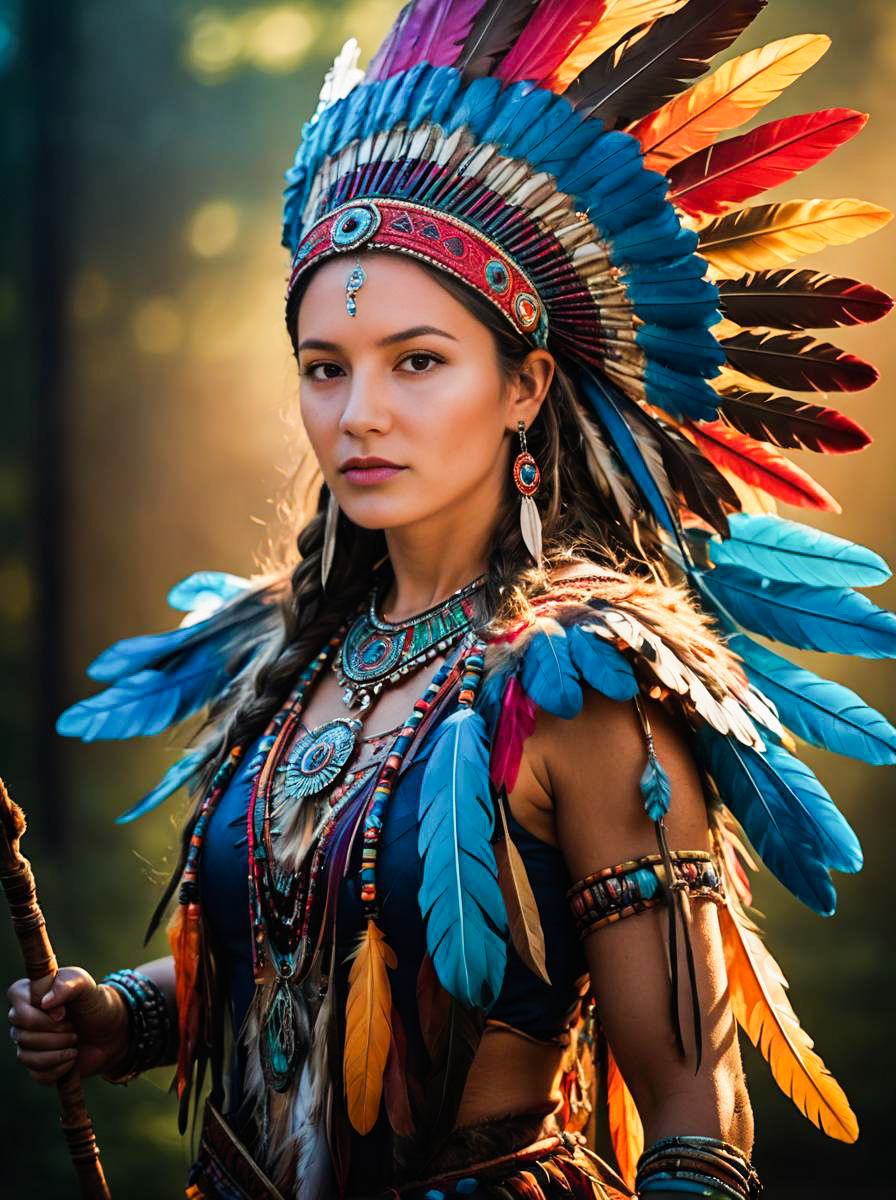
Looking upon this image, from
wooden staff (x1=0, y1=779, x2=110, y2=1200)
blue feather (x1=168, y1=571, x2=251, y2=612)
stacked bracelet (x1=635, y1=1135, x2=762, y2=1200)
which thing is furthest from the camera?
blue feather (x1=168, y1=571, x2=251, y2=612)

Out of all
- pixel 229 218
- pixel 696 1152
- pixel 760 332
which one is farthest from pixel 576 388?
pixel 229 218

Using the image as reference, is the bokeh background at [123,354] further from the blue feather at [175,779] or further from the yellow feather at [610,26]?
the yellow feather at [610,26]

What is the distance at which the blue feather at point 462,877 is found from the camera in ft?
4.75

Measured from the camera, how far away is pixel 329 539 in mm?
2152

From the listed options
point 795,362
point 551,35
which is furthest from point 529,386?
point 551,35

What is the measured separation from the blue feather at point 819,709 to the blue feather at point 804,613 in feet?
0.14

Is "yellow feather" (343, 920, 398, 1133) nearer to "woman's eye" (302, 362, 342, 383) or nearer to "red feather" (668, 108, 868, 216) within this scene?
"woman's eye" (302, 362, 342, 383)

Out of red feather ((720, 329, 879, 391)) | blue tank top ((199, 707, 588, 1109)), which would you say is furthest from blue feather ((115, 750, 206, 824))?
red feather ((720, 329, 879, 391))

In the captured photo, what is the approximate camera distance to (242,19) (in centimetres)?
394

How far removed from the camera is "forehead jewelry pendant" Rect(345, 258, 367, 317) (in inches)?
69.6

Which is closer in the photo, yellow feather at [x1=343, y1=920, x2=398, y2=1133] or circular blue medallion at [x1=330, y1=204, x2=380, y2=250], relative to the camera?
yellow feather at [x1=343, y1=920, x2=398, y2=1133]

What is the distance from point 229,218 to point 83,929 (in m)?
2.26

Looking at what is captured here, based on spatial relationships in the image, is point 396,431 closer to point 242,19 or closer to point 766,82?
point 766,82

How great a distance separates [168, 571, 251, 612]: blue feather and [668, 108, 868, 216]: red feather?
108 centimetres
